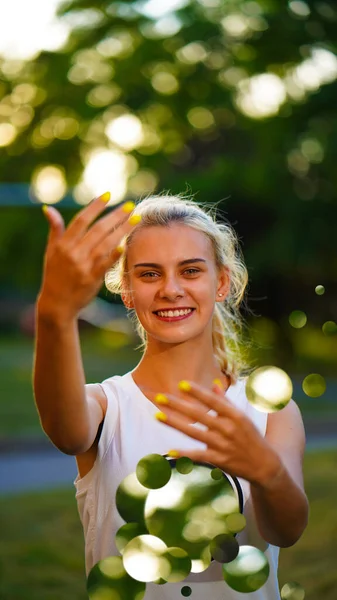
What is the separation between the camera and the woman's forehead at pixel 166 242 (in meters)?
1.94

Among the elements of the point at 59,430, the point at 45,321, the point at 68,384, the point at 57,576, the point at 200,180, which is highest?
the point at 45,321

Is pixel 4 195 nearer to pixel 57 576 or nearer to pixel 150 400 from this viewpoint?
pixel 57 576

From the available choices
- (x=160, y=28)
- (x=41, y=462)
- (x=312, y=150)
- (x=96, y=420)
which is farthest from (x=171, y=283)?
(x=160, y=28)

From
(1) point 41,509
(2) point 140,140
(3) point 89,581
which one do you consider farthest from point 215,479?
(2) point 140,140

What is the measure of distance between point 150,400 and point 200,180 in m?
9.87

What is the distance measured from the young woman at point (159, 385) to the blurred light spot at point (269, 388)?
0.10m

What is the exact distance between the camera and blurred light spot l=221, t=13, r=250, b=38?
1077 centimetres

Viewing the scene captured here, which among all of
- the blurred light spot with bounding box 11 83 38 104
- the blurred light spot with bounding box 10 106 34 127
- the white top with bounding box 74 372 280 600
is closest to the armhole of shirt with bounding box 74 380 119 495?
the white top with bounding box 74 372 280 600

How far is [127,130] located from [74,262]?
41.1 ft

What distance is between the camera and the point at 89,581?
1659 mm

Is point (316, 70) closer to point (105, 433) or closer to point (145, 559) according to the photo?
point (105, 433)

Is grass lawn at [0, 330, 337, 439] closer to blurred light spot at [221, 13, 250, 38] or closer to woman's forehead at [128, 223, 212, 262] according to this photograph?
blurred light spot at [221, 13, 250, 38]

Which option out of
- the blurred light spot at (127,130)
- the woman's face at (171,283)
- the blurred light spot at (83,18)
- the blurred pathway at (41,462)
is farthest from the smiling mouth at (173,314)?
the blurred light spot at (127,130)

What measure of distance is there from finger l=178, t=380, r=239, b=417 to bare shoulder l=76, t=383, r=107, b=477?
1.40 feet
